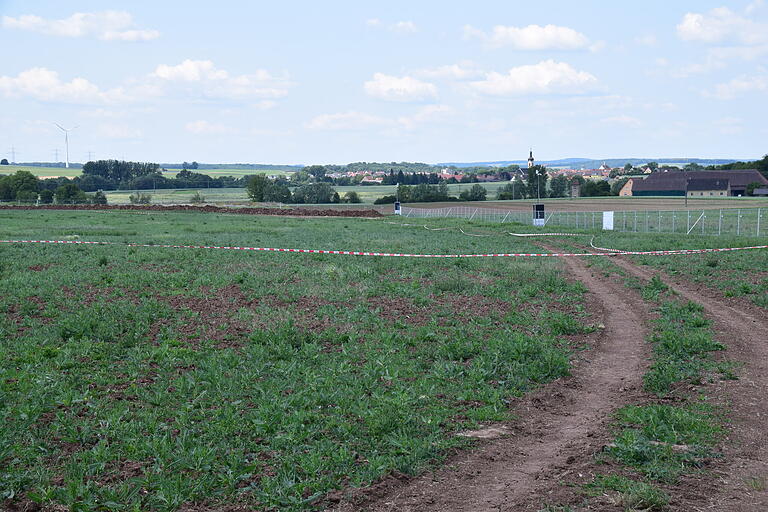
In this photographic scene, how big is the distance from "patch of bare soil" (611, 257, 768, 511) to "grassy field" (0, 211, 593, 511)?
230 cm

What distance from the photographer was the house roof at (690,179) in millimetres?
110812

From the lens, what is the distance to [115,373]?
9555 mm

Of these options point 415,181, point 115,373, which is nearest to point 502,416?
point 115,373

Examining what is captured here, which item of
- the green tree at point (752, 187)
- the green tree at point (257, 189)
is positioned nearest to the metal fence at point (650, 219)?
the green tree at point (257, 189)

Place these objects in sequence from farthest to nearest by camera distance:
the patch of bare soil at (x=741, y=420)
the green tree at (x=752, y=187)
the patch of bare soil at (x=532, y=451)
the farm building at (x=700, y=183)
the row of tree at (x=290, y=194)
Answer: the farm building at (x=700, y=183)
the green tree at (x=752, y=187)
the row of tree at (x=290, y=194)
the patch of bare soil at (x=532, y=451)
the patch of bare soil at (x=741, y=420)

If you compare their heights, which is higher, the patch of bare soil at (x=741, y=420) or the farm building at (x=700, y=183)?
the farm building at (x=700, y=183)

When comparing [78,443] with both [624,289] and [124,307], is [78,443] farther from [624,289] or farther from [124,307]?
[624,289]

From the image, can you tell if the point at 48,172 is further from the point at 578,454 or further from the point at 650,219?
the point at 578,454

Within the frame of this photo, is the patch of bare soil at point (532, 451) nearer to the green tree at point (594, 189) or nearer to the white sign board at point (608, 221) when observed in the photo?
the white sign board at point (608, 221)

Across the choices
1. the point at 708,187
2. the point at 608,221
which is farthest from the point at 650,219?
the point at 708,187

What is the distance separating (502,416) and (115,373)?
5.37 metres

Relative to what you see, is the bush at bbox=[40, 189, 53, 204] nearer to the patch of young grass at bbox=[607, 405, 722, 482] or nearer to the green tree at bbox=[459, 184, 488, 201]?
the green tree at bbox=[459, 184, 488, 201]

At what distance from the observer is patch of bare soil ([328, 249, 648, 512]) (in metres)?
5.86

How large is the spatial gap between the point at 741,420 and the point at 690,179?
116 m
